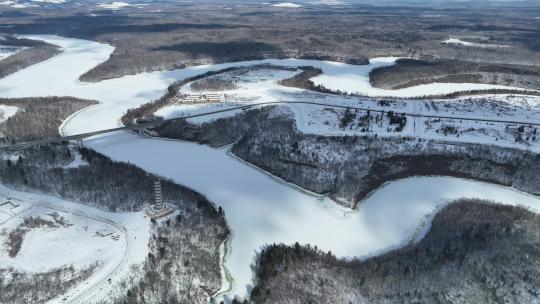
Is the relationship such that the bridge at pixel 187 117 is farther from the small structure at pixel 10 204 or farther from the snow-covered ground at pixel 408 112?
the small structure at pixel 10 204

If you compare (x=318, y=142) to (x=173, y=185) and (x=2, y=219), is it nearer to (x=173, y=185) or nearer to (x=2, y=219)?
(x=173, y=185)

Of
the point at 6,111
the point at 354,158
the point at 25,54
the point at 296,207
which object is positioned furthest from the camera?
the point at 25,54

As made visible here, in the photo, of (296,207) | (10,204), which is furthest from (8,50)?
(296,207)

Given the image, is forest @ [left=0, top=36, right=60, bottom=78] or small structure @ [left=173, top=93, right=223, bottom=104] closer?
small structure @ [left=173, top=93, right=223, bottom=104]

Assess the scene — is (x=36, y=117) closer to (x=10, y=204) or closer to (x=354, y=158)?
(x=10, y=204)

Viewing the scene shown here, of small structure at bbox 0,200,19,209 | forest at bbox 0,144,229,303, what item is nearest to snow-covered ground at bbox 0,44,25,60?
forest at bbox 0,144,229,303

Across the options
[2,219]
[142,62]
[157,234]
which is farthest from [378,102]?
[142,62]

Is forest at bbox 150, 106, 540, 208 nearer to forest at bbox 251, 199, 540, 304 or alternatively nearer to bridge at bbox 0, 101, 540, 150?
bridge at bbox 0, 101, 540, 150
